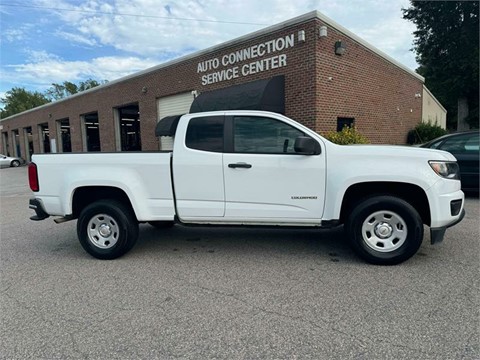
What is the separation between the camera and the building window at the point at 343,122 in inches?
459

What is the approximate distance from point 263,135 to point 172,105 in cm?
1209

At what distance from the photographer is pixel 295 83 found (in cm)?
1073

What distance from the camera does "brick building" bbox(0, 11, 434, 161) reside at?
1047cm

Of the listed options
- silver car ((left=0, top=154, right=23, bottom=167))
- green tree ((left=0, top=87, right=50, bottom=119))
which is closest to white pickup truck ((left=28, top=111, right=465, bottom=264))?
silver car ((left=0, top=154, right=23, bottom=167))

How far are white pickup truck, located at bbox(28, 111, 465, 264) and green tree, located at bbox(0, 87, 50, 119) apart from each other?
60182 mm

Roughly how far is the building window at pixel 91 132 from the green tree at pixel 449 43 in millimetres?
21942

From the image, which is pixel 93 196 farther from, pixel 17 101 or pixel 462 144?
pixel 17 101

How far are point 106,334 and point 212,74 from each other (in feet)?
38.9

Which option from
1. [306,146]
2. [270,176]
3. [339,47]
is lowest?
[270,176]

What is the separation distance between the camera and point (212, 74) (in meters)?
13.2

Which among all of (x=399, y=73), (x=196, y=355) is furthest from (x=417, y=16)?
(x=196, y=355)

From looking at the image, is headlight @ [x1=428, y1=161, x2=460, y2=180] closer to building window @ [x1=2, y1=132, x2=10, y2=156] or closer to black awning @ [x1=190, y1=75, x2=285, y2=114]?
black awning @ [x1=190, y1=75, x2=285, y2=114]

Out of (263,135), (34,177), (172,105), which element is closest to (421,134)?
(172,105)

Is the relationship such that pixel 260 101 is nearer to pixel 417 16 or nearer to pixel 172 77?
pixel 172 77
